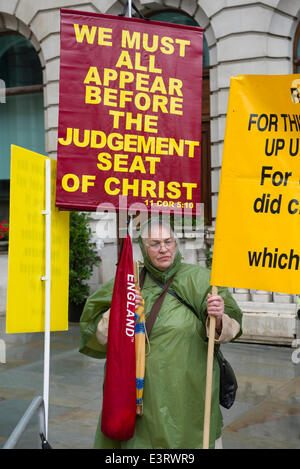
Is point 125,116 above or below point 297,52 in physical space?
below

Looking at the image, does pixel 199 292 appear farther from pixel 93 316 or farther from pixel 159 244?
pixel 93 316

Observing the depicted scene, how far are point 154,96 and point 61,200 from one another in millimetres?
820

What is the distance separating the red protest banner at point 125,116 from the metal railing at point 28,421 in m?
1.12

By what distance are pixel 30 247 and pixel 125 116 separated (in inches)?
37.1

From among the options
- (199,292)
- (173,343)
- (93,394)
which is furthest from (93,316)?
(93,394)

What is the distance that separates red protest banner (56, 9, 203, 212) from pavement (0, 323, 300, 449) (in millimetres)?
1397

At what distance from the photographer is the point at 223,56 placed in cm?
1047

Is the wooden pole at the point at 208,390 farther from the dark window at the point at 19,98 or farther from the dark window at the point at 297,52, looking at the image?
the dark window at the point at 19,98

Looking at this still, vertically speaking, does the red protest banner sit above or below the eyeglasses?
above

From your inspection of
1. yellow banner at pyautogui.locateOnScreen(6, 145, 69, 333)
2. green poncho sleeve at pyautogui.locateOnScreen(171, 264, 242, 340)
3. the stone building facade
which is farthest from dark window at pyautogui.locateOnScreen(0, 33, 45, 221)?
green poncho sleeve at pyautogui.locateOnScreen(171, 264, 242, 340)

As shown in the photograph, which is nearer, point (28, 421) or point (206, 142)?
point (28, 421)

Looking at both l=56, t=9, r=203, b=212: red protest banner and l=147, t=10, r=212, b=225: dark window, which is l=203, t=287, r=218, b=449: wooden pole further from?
l=147, t=10, r=212, b=225: dark window

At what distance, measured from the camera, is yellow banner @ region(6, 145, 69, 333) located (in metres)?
3.58

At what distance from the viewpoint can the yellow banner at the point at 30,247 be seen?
358cm
